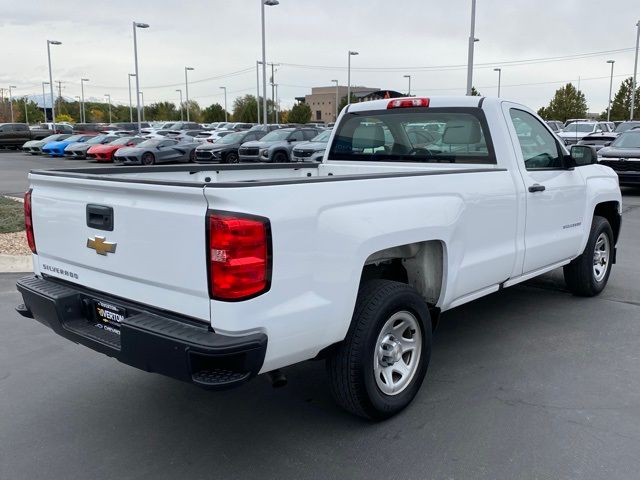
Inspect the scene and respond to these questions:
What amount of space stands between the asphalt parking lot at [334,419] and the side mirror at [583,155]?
148 centimetres

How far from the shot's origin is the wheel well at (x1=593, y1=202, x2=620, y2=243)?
20.8ft

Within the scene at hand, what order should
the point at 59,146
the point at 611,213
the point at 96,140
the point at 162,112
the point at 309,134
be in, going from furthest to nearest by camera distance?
the point at 162,112
the point at 59,146
the point at 96,140
the point at 309,134
the point at 611,213

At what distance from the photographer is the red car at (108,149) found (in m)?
29.5

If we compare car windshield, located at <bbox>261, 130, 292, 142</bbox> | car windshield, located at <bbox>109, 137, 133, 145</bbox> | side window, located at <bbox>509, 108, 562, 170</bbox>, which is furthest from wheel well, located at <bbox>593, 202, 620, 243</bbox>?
car windshield, located at <bbox>109, 137, 133, 145</bbox>

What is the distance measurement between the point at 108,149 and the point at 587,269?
89.5 feet

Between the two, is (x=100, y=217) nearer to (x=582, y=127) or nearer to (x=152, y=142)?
(x=152, y=142)

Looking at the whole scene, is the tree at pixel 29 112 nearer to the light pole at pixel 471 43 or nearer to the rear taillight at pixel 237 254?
the light pole at pixel 471 43

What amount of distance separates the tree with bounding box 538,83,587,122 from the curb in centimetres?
6590

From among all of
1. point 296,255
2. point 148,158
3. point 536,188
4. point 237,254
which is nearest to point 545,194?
point 536,188

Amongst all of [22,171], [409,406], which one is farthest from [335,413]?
[22,171]

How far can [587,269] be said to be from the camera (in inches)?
Answer: 235

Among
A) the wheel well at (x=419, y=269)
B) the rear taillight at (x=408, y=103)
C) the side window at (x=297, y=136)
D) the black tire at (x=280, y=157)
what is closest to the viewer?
the wheel well at (x=419, y=269)

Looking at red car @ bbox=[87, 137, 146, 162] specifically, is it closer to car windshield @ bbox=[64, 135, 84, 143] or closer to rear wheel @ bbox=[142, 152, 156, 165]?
rear wheel @ bbox=[142, 152, 156, 165]

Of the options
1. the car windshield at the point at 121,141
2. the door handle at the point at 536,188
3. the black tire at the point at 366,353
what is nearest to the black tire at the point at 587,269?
the door handle at the point at 536,188
